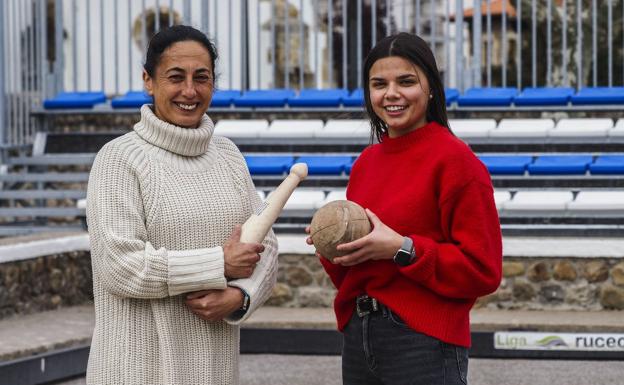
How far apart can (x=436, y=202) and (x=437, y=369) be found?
Answer: 0.46 m

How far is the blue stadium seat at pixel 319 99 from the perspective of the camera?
1079cm

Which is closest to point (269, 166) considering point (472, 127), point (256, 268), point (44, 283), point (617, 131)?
point (472, 127)

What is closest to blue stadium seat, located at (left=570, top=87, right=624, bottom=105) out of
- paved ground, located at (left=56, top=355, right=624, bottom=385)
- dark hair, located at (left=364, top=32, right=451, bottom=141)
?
paved ground, located at (left=56, top=355, right=624, bottom=385)

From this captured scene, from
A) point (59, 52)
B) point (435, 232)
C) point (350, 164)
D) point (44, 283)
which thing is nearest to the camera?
point (435, 232)

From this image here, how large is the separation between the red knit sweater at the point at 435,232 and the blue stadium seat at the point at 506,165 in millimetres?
6179

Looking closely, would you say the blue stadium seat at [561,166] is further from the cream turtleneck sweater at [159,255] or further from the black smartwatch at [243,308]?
the black smartwatch at [243,308]

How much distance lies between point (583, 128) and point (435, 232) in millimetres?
7040

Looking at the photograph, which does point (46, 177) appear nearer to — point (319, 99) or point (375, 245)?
point (319, 99)

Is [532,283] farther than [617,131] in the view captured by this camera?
No

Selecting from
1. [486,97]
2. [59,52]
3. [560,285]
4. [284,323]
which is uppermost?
[59,52]

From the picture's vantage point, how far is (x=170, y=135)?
11.1ft

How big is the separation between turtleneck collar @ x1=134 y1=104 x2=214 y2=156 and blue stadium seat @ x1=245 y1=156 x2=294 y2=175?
6.25m

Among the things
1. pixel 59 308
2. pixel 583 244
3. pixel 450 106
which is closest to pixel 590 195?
pixel 583 244

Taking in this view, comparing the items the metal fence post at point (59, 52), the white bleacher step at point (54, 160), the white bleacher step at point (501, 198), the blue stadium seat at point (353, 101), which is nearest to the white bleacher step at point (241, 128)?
the blue stadium seat at point (353, 101)
